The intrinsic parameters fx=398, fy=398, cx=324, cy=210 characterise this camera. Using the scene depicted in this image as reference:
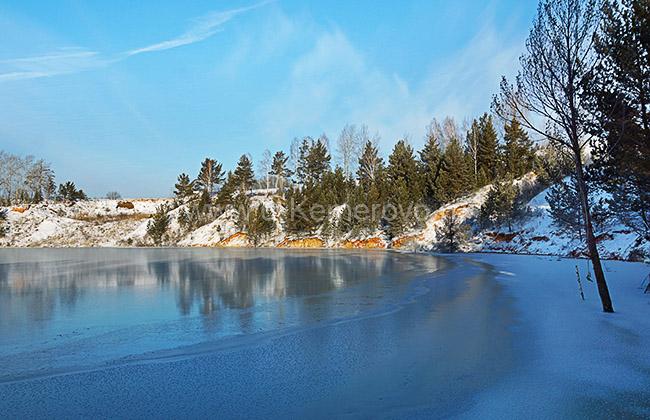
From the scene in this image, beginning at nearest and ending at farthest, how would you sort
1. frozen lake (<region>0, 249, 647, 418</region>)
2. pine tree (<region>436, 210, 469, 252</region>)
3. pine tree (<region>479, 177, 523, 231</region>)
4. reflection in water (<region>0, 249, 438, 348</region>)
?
frozen lake (<region>0, 249, 647, 418</region>) < reflection in water (<region>0, 249, 438, 348</region>) < pine tree (<region>479, 177, 523, 231</region>) < pine tree (<region>436, 210, 469, 252</region>)

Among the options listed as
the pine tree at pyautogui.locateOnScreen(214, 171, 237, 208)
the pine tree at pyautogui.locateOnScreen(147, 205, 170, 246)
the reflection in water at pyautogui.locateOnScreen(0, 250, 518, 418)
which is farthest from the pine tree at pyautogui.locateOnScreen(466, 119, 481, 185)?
the pine tree at pyautogui.locateOnScreen(147, 205, 170, 246)

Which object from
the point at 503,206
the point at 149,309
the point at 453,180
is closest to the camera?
the point at 149,309

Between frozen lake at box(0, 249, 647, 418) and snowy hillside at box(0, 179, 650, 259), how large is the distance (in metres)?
15.4

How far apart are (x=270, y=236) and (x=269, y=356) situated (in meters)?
60.8

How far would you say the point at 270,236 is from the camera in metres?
66.9

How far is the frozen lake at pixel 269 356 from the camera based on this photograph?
185 inches

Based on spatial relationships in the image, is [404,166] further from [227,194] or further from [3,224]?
[3,224]

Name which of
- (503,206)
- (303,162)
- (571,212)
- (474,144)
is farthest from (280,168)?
(571,212)

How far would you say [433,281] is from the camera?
56.7 feet

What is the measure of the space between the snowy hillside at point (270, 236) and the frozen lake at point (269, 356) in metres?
15.4

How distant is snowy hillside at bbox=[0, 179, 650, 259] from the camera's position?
31688 mm

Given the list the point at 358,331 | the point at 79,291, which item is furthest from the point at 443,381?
the point at 79,291

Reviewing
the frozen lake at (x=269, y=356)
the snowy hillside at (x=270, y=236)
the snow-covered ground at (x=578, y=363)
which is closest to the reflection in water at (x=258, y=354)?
the frozen lake at (x=269, y=356)

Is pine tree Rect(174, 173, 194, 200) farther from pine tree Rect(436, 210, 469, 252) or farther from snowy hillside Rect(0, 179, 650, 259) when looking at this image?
pine tree Rect(436, 210, 469, 252)
